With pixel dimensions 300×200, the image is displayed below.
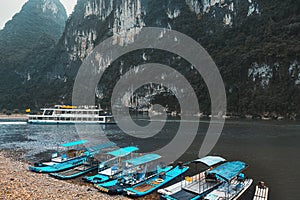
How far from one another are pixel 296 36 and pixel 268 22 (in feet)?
81.0

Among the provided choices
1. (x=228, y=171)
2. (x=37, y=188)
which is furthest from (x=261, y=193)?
(x=37, y=188)

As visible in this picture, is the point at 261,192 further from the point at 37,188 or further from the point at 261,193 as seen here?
the point at 37,188

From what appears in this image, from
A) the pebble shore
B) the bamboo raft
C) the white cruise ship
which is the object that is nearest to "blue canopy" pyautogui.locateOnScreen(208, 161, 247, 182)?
the bamboo raft

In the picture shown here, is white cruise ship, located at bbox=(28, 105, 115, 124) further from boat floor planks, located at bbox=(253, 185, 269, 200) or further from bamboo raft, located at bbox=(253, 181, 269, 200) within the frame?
boat floor planks, located at bbox=(253, 185, 269, 200)

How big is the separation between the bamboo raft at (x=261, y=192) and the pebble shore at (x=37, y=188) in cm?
1021

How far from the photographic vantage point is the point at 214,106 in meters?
128

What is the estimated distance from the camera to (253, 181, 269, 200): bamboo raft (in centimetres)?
1991

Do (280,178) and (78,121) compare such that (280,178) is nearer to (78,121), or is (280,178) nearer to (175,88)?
(78,121)

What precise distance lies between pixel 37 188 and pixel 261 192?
17.8 m

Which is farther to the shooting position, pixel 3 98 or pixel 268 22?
pixel 3 98

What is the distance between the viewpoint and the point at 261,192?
829 inches

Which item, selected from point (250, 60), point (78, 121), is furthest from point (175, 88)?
point (78, 121)

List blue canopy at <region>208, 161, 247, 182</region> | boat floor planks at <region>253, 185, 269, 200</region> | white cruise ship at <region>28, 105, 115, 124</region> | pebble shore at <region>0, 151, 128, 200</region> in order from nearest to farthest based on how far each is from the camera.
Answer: pebble shore at <region>0, 151, 128, 200</region>
boat floor planks at <region>253, 185, 269, 200</region>
blue canopy at <region>208, 161, 247, 182</region>
white cruise ship at <region>28, 105, 115, 124</region>

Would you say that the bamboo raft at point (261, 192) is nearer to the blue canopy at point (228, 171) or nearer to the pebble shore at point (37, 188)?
the blue canopy at point (228, 171)
